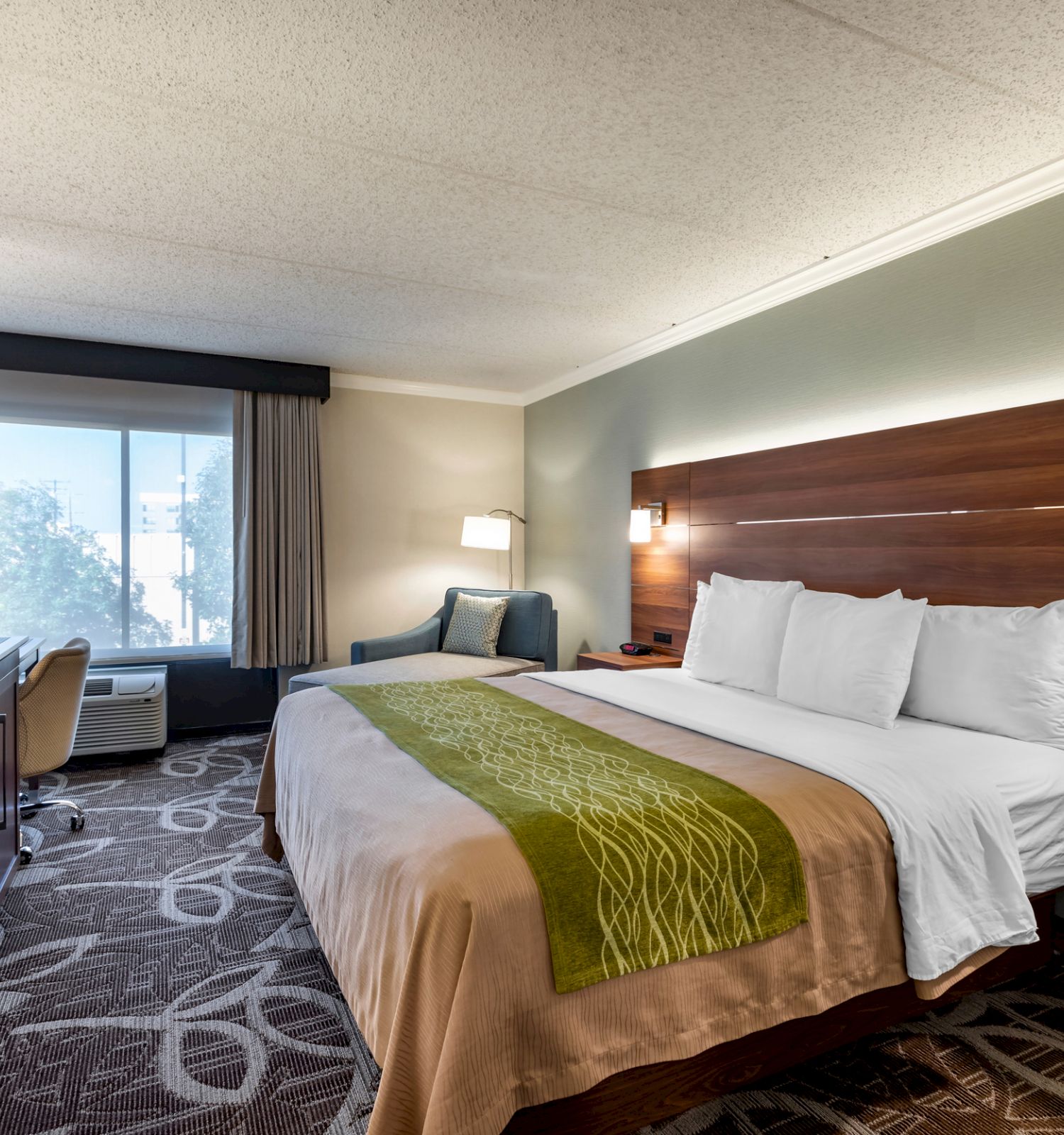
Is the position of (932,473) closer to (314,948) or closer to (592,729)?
(592,729)

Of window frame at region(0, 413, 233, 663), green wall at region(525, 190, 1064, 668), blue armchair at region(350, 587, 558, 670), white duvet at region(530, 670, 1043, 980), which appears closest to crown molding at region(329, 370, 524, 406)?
green wall at region(525, 190, 1064, 668)

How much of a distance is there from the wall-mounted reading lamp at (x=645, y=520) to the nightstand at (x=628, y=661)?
2.26 feet

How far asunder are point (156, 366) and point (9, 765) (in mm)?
2808

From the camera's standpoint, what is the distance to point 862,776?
74.9 inches

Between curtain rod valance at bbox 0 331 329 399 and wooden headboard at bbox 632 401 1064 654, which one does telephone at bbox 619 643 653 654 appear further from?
curtain rod valance at bbox 0 331 329 399

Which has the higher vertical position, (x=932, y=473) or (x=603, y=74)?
(x=603, y=74)

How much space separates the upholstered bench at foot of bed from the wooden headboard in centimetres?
103

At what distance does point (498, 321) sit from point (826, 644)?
8.22ft

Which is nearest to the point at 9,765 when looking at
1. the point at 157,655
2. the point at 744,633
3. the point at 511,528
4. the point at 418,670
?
the point at 418,670

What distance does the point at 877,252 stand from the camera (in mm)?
Result: 3037

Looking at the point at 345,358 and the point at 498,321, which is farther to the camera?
the point at 345,358

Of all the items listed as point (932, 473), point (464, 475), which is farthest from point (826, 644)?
point (464, 475)

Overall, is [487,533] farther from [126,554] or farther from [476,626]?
[126,554]

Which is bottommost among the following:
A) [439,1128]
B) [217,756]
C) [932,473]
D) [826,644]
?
[217,756]
